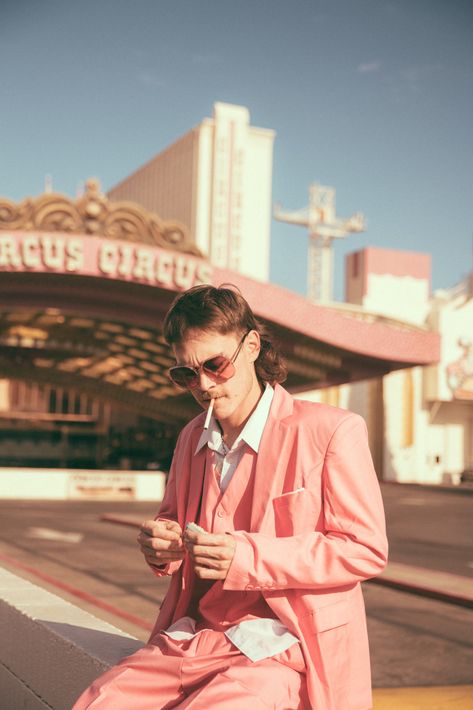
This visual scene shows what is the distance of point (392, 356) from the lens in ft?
95.5

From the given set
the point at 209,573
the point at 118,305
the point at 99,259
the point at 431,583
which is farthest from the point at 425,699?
the point at 118,305

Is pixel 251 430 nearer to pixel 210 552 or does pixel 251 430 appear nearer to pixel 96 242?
pixel 210 552

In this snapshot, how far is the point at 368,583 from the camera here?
11656mm

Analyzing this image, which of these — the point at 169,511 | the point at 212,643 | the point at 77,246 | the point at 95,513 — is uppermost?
the point at 77,246

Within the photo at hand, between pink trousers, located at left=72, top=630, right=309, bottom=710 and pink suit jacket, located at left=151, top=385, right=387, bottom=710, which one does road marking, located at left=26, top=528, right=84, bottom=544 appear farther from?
pink suit jacket, located at left=151, top=385, right=387, bottom=710

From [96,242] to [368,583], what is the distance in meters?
13.1

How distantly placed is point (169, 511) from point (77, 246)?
19.7 metres

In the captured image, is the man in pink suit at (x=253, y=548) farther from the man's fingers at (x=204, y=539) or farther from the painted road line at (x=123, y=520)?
the painted road line at (x=123, y=520)

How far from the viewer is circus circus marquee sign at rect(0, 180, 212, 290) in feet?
70.9

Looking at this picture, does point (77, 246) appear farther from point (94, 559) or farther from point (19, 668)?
point (19, 668)

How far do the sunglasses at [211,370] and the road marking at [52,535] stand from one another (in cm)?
1338

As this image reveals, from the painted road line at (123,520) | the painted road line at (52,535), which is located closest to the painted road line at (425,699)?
the painted road line at (52,535)

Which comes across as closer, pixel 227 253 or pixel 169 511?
pixel 169 511

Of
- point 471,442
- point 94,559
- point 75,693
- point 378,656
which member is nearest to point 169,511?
point 75,693
